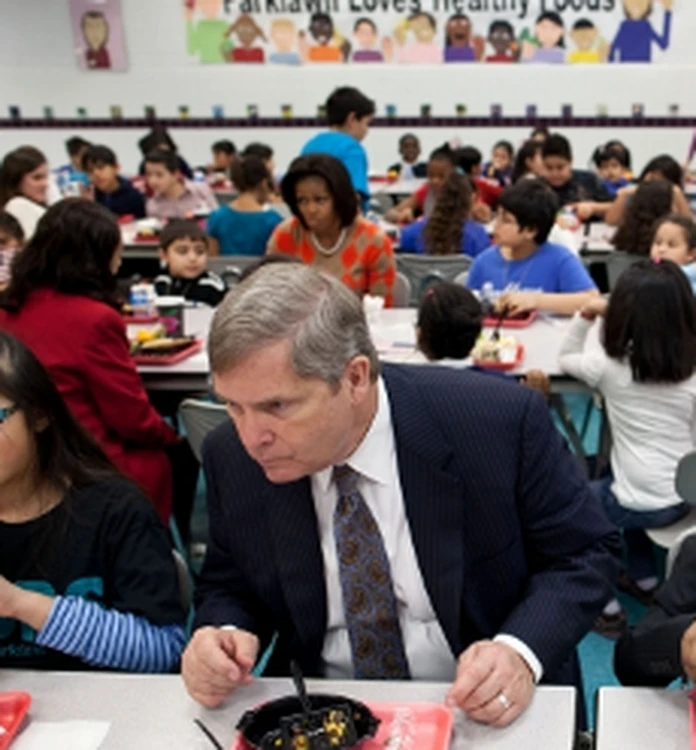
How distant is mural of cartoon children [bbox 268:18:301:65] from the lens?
895cm

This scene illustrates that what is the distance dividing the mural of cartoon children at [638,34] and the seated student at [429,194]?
341cm

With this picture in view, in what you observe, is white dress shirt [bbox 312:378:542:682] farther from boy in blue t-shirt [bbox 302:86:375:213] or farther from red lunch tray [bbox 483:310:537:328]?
boy in blue t-shirt [bbox 302:86:375:213]

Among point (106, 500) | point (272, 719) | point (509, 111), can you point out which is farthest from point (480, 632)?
point (509, 111)

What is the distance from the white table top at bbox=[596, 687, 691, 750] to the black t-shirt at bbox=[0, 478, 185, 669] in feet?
2.56

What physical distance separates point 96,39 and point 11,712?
9178 millimetres

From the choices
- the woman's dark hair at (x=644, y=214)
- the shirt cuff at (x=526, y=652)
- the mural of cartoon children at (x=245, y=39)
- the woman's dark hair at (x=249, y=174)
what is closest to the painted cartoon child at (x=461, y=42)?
the mural of cartoon children at (x=245, y=39)

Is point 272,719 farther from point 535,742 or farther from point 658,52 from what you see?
point 658,52

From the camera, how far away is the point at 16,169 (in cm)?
513

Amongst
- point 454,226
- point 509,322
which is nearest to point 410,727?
point 509,322

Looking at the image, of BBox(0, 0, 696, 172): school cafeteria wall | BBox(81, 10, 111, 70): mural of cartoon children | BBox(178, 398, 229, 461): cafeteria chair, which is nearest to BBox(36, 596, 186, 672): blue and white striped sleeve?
BBox(178, 398, 229, 461): cafeteria chair

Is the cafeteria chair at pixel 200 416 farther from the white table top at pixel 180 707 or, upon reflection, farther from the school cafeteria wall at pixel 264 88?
the school cafeteria wall at pixel 264 88

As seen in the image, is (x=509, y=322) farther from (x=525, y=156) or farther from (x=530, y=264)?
(x=525, y=156)

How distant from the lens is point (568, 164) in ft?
21.3

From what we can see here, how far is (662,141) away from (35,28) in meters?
6.52
